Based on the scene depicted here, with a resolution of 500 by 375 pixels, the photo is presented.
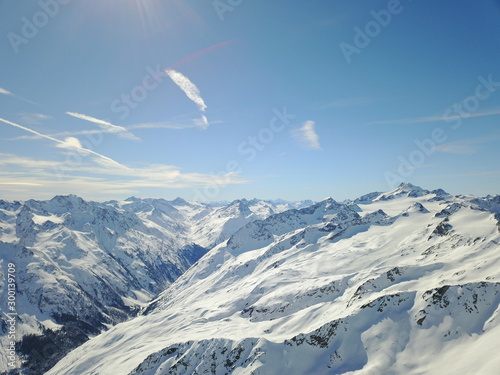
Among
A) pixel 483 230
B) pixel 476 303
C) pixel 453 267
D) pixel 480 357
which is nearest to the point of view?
pixel 480 357

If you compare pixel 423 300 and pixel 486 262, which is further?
pixel 486 262

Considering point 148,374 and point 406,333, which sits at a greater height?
point 148,374

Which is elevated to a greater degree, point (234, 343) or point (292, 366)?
point (234, 343)

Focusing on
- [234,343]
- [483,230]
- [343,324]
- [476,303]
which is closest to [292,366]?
[343,324]

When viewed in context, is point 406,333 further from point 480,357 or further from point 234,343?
point 234,343

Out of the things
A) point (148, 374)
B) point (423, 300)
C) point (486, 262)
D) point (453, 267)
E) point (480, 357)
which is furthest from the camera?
point (148, 374)

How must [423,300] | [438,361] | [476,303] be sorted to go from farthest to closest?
[423,300], [476,303], [438,361]

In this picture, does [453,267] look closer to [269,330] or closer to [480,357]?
[480,357]

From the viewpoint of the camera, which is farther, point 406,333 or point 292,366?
point 292,366

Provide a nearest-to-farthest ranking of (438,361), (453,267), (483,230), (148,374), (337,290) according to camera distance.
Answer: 1. (438,361)
2. (453,267)
3. (148,374)
4. (483,230)
5. (337,290)

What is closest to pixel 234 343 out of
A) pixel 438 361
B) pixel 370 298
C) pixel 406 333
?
pixel 370 298
